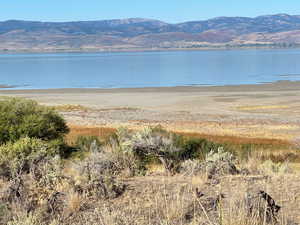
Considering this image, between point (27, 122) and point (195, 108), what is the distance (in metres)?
31.4

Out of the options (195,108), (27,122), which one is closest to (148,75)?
(195,108)

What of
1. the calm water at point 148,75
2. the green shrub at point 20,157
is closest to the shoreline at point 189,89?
the calm water at point 148,75

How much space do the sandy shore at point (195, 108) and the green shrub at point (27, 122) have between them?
496 inches

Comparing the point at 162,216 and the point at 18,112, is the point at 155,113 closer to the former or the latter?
the point at 18,112

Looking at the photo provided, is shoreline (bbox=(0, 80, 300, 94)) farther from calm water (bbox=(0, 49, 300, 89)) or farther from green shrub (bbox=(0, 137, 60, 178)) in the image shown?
green shrub (bbox=(0, 137, 60, 178))

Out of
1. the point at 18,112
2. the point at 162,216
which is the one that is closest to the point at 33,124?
the point at 18,112

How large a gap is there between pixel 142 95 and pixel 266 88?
1517 centimetres

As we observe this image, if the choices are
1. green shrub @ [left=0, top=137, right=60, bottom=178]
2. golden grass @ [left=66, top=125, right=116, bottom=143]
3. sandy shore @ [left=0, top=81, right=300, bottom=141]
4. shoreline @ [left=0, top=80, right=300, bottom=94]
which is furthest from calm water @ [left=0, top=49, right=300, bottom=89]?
green shrub @ [left=0, top=137, right=60, bottom=178]

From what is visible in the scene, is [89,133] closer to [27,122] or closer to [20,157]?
[27,122]

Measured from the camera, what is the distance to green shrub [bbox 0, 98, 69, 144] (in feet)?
46.0

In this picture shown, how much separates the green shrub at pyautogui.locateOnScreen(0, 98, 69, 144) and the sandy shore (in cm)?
1260

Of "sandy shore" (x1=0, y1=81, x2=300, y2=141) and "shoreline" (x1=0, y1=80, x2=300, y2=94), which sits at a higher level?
"sandy shore" (x1=0, y1=81, x2=300, y2=141)

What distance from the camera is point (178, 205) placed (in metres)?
6.15

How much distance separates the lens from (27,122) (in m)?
14.2
